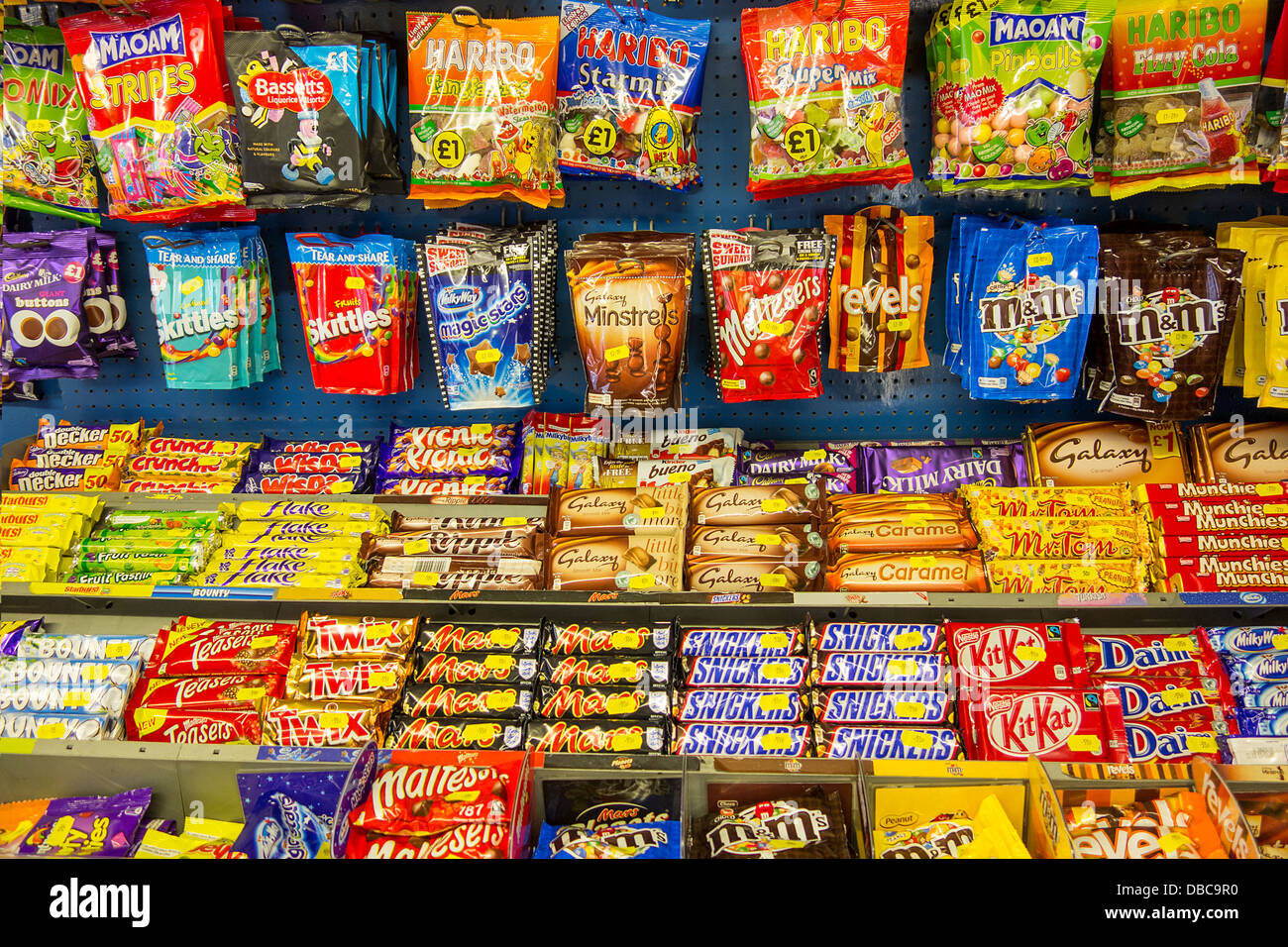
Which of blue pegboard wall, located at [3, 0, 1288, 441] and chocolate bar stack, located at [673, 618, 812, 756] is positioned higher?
blue pegboard wall, located at [3, 0, 1288, 441]

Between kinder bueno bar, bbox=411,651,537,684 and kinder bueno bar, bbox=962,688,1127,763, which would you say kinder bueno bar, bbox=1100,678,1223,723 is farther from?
kinder bueno bar, bbox=411,651,537,684

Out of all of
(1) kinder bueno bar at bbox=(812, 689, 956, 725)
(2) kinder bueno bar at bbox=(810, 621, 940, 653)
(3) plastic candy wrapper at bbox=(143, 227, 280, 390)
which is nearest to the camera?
(1) kinder bueno bar at bbox=(812, 689, 956, 725)

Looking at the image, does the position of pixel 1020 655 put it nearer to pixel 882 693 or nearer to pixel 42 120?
pixel 882 693

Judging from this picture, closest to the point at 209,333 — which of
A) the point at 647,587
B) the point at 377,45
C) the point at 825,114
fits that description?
the point at 377,45

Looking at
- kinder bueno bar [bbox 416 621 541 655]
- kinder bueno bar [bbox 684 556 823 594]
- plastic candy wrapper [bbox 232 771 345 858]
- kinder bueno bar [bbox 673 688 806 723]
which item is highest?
kinder bueno bar [bbox 684 556 823 594]

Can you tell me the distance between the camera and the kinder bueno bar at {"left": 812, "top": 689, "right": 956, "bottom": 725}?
232 centimetres

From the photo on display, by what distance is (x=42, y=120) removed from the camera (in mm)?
2914

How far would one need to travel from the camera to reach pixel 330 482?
315cm

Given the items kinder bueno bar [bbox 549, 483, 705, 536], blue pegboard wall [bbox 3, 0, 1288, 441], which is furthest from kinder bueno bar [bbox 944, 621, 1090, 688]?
blue pegboard wall [bbox 3, 0, 1288, 441]

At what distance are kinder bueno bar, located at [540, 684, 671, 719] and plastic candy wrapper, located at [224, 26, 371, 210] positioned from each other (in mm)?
1618
